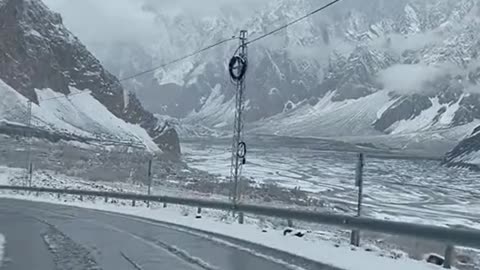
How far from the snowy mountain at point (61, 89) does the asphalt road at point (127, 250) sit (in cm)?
10828

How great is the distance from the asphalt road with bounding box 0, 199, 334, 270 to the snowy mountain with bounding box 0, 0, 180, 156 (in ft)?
355

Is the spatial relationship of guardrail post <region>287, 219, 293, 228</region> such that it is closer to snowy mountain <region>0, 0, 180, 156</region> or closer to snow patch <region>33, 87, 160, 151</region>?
snowy mountain <region>0, 0, 180, 156</region>

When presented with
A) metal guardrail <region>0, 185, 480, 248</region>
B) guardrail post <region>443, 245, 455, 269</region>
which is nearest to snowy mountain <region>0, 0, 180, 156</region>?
metal guardrail <region>0, 185, 480, 248</region>

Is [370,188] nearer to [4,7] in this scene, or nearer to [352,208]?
[352,208]

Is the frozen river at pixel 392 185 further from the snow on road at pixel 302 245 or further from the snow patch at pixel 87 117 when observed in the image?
the snow patch at pixel 87 117

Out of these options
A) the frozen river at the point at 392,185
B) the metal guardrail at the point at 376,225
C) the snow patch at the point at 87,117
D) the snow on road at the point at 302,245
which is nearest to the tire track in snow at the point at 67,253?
the snow on road at the point at 302,245

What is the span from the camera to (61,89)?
549 ft

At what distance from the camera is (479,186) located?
47062mm

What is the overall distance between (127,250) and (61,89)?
157768 millimetres

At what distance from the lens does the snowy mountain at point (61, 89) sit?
138875 millimetres

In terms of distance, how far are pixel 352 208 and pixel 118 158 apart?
225 feet

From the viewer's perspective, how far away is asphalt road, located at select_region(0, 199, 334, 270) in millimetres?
12429

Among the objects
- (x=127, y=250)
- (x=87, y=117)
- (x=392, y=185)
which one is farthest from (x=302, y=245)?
(x=87, y=117)

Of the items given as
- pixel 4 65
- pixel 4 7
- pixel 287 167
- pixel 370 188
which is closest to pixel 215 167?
pixel 287 167
